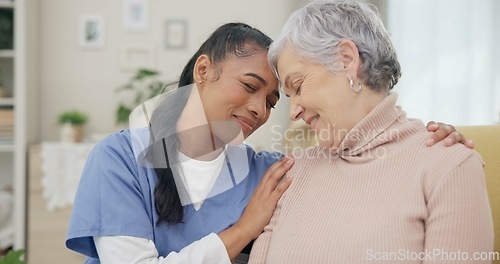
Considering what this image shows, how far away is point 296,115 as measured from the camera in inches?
50.6

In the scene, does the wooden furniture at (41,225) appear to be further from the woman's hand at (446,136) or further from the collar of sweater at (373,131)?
the woman's hand at (446,136)

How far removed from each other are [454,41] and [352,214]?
2.27m

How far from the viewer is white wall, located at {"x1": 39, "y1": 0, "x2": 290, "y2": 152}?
4062 millimetres

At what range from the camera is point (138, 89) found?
4.07 metres

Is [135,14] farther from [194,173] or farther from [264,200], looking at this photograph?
[264,200]

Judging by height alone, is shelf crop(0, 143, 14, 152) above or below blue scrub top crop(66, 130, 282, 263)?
below

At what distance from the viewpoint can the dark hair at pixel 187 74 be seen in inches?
53.0

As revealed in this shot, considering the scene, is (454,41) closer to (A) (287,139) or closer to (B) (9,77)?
(A) (287,139)

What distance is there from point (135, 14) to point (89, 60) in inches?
18.9

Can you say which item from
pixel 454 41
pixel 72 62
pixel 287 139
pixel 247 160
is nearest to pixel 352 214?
pixel 247 160

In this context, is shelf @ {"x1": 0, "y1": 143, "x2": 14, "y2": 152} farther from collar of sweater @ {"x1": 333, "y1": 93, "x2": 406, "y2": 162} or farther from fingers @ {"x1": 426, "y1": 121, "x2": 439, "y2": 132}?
fingers @ {"x1": 426, "y1": 121, "x2": 439, "y2": 132}

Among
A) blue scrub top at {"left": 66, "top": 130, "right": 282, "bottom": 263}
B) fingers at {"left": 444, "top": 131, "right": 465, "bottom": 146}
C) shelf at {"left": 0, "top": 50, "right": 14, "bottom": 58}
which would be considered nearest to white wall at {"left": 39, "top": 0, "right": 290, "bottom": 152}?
shelf at {"left": 0, "top": 50, "right": 14, "bottom": 58}

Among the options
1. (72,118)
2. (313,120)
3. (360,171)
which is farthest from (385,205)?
(72,118)

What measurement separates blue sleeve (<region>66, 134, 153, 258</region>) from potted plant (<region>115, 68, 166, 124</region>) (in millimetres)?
2441
